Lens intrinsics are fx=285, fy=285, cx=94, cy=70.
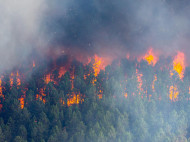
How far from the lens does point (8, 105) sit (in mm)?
46688

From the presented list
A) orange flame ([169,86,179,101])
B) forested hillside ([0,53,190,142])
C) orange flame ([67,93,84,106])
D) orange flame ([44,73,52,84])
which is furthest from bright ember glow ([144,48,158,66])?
orange flame ([44,73,52,84])

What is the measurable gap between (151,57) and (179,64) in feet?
23.5

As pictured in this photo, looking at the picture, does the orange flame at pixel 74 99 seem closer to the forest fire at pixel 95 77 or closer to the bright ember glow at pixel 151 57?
the forest fire at pixel 95 77

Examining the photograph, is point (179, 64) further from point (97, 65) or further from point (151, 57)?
point (97, 65)

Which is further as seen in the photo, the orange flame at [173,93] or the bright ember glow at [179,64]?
the bright ember glow at [179,64]

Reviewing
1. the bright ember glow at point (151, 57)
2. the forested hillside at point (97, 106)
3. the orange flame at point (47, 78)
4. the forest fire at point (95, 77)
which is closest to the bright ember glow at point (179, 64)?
the forest fire at point (95, 77)

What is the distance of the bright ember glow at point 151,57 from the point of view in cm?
6869

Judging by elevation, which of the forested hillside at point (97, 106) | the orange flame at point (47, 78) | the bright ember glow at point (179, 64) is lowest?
the forested hillside at point (97, 106)

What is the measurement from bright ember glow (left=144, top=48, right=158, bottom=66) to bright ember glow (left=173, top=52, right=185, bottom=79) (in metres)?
4.77

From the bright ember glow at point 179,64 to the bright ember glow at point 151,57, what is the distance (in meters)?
4.77

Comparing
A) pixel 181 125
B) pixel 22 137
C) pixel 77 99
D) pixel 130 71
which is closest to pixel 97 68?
pixel 130 71

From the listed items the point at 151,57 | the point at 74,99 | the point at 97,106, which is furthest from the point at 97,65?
the point at 97,106

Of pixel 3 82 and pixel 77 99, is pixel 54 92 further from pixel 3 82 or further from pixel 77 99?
pixel 3 82

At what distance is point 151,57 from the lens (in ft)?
239
